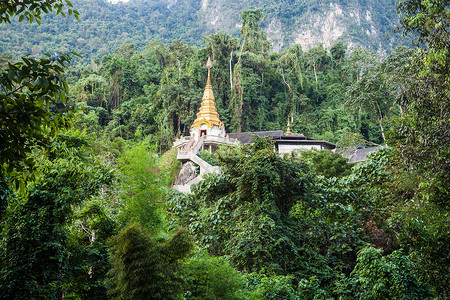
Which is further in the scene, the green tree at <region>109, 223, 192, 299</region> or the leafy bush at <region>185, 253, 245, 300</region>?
the leafy bush at <region>185, 253, 245, 300</region>

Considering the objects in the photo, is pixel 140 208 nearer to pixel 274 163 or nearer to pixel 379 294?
pixel 274 163

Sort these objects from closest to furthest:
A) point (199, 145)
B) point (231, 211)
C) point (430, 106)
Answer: point (430, 106)
point (231, 211)
point (199, 145)

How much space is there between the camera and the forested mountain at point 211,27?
79250 millimetres

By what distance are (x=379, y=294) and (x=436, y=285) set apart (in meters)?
1.58

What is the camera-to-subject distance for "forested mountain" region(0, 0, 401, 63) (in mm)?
79250

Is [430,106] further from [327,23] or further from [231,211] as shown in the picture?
[327,23]

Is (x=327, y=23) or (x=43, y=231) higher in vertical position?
(x=327, y=23)

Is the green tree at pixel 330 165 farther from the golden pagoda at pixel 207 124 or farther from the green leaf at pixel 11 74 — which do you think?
the green leaf at pixel 11 74

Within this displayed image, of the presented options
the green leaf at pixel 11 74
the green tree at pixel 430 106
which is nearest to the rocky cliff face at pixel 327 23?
the green tree at pixel 430 106

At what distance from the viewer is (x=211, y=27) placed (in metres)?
103

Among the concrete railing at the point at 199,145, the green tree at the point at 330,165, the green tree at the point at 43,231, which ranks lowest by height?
the green tree at the point at 43,231

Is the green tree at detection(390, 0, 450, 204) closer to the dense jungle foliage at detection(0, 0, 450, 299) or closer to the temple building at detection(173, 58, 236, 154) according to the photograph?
the dense jungle foliage at detection(0, 0, 450, 299)

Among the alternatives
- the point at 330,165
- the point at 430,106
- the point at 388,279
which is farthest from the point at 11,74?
the point at 330,165

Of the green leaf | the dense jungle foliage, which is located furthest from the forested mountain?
the green leaf
